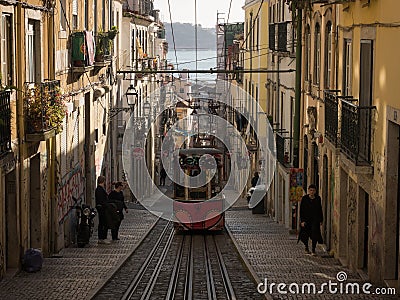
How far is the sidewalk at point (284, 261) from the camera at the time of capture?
15227 millimetres

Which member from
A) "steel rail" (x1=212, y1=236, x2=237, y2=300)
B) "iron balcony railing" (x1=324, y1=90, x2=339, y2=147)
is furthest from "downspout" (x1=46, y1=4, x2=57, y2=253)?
"iron balcony railing" (x1=324, y1=90, x2=339, y2=147)

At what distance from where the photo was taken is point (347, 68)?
59.0 feet

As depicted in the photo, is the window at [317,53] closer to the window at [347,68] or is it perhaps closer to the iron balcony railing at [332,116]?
the iron balcony railing at [332,116]

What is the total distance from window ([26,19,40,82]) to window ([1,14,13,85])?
1.66m

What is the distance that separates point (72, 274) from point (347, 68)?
276 inches

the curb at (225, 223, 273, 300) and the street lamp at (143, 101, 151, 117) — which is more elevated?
the street lamp at (143, 101, 151, 117)

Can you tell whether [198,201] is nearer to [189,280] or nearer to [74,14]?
[74,14]

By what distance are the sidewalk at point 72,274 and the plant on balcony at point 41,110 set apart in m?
2.78

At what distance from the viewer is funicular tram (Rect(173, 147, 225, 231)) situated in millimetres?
25453

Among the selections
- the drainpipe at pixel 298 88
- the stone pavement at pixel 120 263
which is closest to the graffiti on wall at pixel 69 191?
the stone pavement at pixel 120 263

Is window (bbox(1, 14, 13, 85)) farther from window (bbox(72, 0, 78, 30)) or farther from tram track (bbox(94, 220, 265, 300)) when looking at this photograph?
window (bbox(72, 0, 78, 30))

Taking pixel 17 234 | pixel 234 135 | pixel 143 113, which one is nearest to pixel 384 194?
pixel 17 234

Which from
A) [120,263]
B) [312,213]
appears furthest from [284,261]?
[120,263]

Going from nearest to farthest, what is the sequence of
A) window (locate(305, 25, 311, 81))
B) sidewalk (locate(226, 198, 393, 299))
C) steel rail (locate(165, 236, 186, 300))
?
1. sidewalk (locate(226, 198, 393, 299))
2. steel rail (locate(165, 236, 186, 300))
3. window (locate(305, 25, 311, 81))
